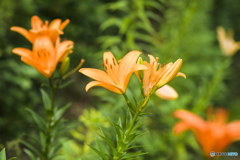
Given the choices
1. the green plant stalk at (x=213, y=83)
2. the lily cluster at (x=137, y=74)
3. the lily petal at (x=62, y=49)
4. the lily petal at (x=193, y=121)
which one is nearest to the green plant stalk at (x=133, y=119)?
the lily cluster at (x=137, y=74)

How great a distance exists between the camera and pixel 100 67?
6.74 feet

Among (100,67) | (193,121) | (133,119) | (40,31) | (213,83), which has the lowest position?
(133,119)

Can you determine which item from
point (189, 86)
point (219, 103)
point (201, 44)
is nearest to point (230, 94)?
point (219, 103)

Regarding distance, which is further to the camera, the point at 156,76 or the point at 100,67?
the point at 100,67

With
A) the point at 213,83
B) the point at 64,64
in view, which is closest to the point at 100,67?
the point at 213,83

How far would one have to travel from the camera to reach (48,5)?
1.94 meters

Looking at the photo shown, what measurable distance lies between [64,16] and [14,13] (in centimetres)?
53

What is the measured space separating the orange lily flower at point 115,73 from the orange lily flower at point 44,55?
0.45 feet

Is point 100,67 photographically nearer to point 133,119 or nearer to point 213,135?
point 213,135

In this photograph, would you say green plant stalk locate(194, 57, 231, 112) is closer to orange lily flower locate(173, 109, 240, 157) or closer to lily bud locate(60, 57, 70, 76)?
orange lily flower locate(173, 109, 240, 157)

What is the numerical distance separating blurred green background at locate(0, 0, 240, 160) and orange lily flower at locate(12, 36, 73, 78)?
27 cm

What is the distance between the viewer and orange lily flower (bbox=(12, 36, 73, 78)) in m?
0.60

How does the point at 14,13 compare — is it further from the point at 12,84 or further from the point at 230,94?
the point at 230,94

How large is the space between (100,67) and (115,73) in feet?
5.07
